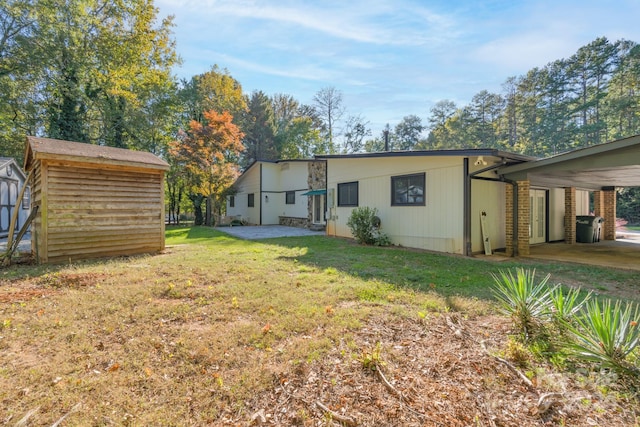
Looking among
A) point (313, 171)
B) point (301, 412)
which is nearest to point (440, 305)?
point (301, 412)

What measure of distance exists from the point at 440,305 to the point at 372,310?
94 centimetres

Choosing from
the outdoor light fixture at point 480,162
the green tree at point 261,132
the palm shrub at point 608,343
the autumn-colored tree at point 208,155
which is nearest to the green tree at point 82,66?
the autumn-colored tree at point 208,155

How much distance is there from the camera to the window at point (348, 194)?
11.4 m

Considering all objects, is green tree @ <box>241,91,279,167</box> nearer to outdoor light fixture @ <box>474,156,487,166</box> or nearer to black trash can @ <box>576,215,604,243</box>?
outdoor light fixture @ <box>474,156,487,166</box>

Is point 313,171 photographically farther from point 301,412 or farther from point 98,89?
point 301,412

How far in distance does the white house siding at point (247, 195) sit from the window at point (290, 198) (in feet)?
6.40

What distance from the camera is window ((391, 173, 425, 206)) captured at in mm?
8977

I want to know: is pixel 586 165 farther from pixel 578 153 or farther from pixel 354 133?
pixel 354 133

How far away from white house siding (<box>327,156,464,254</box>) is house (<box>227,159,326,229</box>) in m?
5.67

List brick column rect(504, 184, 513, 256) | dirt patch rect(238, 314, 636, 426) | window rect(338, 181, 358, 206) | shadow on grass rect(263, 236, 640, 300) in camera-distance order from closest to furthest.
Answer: dirt patch rect(238, 314, 636, 426) < shadow on grass rect(263, 236, 640, 300) < brick column rect(504, 184, 513, 256) < window rect(338, 181, 358, 206)

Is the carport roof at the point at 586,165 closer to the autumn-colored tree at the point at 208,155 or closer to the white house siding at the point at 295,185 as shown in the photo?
the white house siding at the point at 295,185

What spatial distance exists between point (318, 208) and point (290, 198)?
125 inches

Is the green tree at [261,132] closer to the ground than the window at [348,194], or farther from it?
farther from it

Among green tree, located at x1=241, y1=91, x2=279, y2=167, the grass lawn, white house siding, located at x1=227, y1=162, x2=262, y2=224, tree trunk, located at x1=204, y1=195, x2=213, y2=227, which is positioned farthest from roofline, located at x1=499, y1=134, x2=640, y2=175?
green tree, located at x1=241, y1=91, x2=279, y2=167
